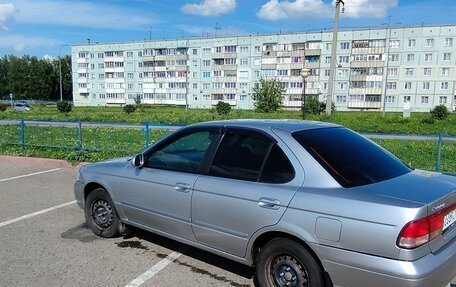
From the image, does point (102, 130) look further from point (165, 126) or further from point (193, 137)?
point (193, 137)

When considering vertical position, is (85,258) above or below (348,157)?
below

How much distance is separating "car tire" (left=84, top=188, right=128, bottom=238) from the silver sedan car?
1.29ft

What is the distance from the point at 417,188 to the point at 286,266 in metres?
1.14

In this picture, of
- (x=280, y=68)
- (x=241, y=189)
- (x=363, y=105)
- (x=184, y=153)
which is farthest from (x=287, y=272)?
(x=280, y=68)

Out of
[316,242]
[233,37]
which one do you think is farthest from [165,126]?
[233,37]

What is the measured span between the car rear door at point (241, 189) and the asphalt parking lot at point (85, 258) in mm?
485

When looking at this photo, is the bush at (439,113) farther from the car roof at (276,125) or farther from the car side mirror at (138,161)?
the car side mirror at (138,161)

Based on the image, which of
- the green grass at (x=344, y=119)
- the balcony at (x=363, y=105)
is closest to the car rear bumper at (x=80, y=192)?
the green grass at (x=344, y=119)

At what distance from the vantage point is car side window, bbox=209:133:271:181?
311 cm

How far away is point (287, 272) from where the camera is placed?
2.86 m

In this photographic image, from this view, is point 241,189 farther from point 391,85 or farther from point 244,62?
point 244,62

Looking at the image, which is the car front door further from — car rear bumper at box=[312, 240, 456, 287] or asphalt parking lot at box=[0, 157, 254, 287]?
car rear bumper at box=[312, 240, 456, 287]

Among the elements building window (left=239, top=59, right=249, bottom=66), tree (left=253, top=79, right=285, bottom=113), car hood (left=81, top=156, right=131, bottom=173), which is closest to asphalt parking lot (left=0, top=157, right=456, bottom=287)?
car hood (left=81, top=156, right=131, bottom=173)

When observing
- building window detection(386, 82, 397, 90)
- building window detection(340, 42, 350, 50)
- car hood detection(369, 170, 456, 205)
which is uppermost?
building window detection(340, 42, 350, 50)
